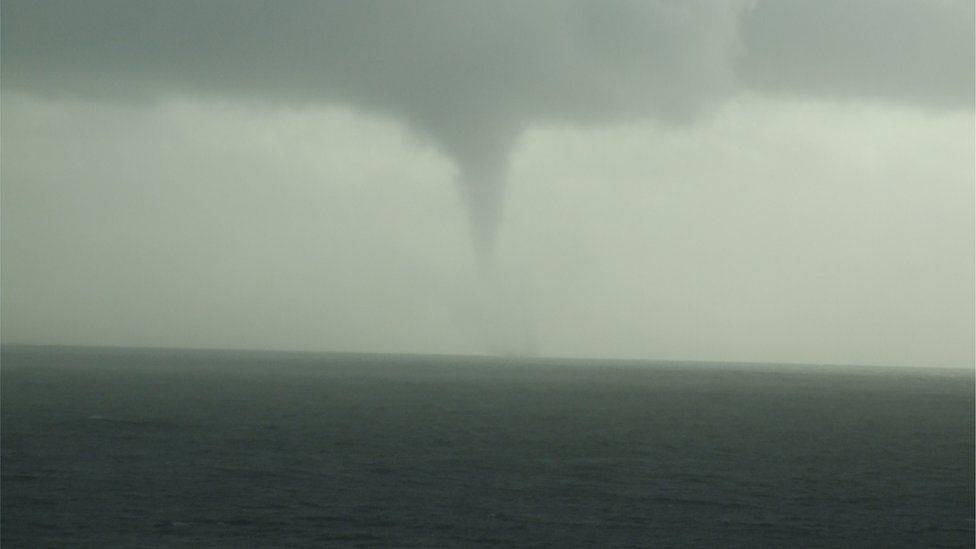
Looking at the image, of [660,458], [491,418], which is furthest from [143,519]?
[491,418]

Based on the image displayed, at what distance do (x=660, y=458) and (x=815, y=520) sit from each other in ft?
81.7

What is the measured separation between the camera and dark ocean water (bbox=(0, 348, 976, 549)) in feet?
170

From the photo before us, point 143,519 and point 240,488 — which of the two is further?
point 240,488


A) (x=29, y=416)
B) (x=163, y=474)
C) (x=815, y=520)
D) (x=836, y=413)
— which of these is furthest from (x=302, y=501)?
(x=836, y=413)

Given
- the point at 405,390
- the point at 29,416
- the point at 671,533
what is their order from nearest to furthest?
the point at 671,533 < the point at 29,416 < the point at 405,390

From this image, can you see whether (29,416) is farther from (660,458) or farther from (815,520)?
(815,520)

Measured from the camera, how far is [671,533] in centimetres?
5256

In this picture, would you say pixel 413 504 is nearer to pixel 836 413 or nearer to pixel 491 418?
pixel 491 418

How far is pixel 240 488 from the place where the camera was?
62.5 meters

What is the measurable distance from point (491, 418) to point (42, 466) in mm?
57719

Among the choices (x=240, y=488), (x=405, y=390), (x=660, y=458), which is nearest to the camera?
(x=240, y=488)

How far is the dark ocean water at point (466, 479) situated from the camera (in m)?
51.8

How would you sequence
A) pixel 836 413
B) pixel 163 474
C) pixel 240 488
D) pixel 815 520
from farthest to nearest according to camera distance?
pixel 836 413, pixel 163 474, pixel 240 488, pixel 815 520

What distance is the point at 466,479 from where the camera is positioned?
67875 millimetres
